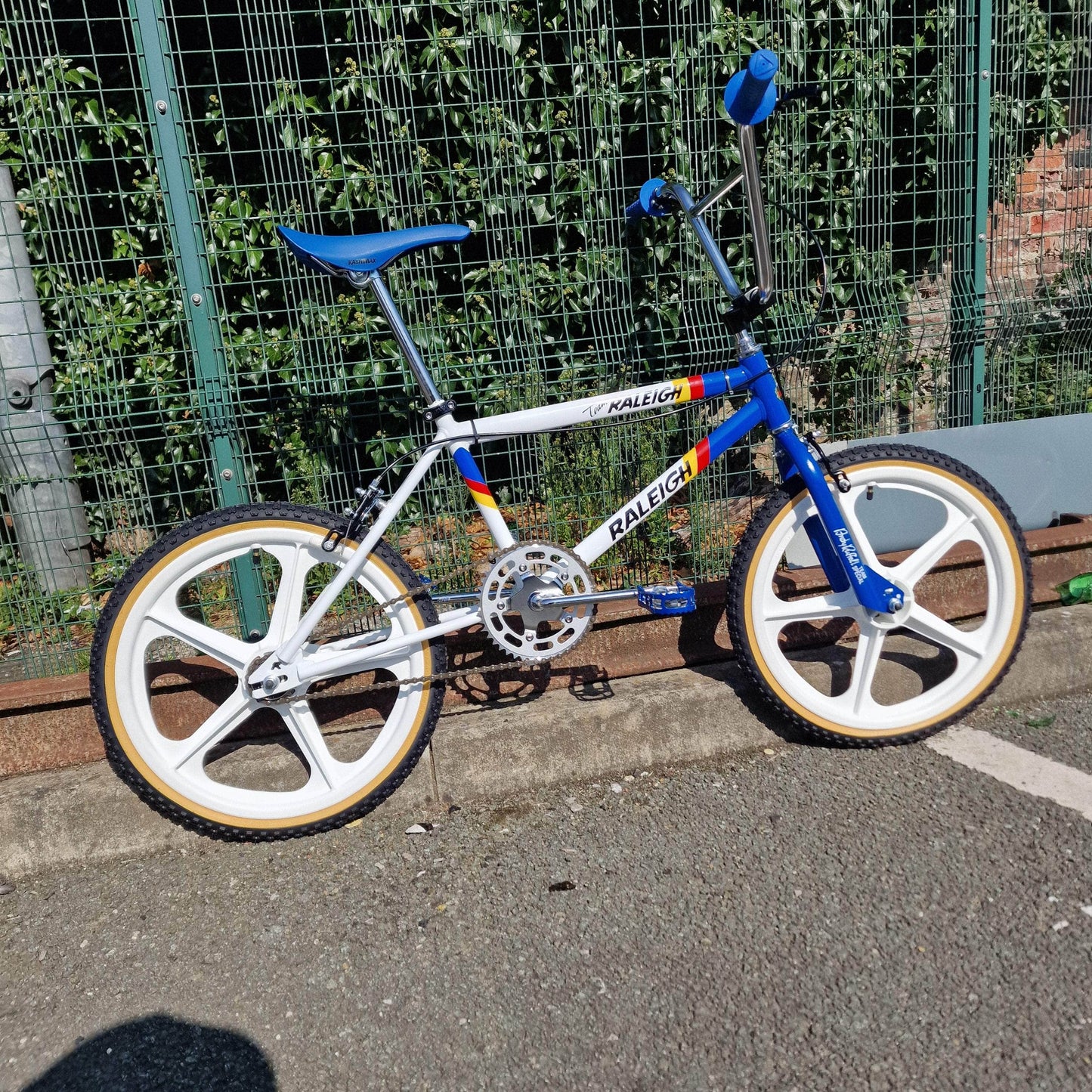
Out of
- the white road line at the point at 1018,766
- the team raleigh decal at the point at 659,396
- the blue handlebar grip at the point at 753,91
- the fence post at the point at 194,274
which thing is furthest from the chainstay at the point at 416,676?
the blue handlebar grip at the point at 753,91

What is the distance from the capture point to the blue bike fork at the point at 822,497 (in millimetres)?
2938

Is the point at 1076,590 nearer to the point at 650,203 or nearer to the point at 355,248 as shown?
the point at 650,203

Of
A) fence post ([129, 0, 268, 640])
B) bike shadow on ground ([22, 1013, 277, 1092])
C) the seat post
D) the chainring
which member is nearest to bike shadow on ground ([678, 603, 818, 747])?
the chainring

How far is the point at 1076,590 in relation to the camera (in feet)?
12.0

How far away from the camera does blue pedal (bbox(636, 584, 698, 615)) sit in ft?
9.71

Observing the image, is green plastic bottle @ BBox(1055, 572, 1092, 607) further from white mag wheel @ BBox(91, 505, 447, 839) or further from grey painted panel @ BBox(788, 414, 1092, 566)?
white mag wheel @ BBox(91, 505, 447, 839)

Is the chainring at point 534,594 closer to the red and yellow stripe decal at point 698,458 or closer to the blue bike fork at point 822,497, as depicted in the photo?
the red and yellow stripe decal at point 698,458

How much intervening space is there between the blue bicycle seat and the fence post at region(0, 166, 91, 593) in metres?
1.18

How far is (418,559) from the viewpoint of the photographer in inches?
146

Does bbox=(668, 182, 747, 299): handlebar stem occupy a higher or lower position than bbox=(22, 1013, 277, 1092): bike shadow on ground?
higher

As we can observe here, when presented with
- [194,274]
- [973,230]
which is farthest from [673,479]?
[973,230]

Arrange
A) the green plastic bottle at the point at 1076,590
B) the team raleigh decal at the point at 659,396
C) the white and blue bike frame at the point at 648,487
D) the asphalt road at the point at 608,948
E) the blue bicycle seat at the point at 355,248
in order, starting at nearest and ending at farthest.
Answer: the asphalt road at the point at 608,948, the blue bicycle seat at the point at 355,248, the white and blue bike frame at the point at 648,487, the team raleigh decal at the point at 659,396, the green plastic bottle at the point at 1076,590

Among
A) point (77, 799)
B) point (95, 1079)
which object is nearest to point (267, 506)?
point (77, 799)

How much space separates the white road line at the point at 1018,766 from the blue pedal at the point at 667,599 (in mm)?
878
